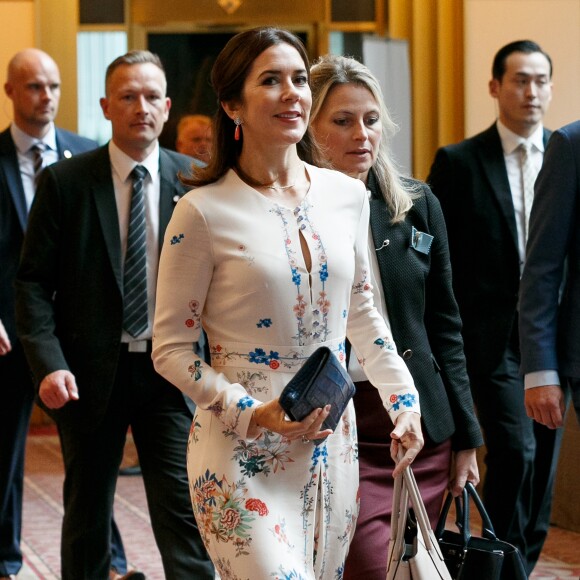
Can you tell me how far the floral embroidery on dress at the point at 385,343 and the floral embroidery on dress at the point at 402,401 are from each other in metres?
0.12

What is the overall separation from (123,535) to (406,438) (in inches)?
132

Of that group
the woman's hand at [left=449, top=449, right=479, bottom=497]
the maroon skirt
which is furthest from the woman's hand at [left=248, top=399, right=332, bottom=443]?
the woman's hand at [left=449, top=449, right=479, bottom=497]

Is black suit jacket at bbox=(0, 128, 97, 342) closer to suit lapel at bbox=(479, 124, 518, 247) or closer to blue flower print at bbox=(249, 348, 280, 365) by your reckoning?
suit lapel at bbox=(479, 124, 518, 247)

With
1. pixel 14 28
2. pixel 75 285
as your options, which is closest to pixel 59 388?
pixel 75 285

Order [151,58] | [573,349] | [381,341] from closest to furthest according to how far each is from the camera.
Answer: [381,341] → [573,349] → [151,58]

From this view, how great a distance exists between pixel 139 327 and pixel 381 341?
1.39m

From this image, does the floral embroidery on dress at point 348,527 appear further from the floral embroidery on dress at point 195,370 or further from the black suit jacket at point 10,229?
the black suit jacket at point 10,229

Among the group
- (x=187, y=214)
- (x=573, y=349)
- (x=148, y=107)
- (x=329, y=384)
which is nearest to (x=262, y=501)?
(x=329, y=384)

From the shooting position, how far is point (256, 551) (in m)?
2.35

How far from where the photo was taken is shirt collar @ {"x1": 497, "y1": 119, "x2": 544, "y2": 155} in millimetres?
5109

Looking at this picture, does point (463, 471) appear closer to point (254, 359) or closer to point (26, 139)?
point (254, 359)

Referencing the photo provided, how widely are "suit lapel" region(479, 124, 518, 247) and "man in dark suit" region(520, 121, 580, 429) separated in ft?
5.33

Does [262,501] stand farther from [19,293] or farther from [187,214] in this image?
[19,293]

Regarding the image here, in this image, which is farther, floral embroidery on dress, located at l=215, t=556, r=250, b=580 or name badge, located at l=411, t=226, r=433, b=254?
name badge, located at l=411, t=226, r=433, b=254
